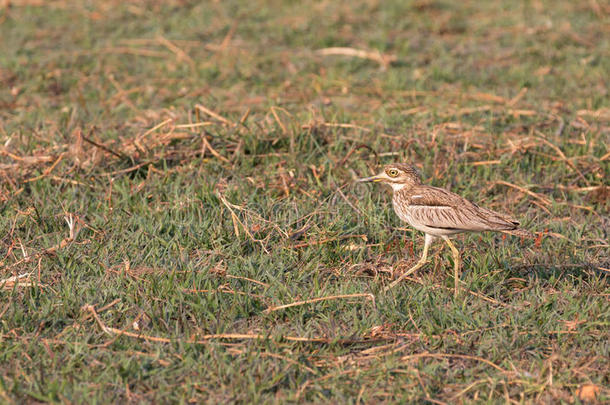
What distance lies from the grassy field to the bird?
0.77ft

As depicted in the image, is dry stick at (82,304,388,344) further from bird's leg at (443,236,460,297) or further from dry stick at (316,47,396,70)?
dry stick at (316,47,396,70)

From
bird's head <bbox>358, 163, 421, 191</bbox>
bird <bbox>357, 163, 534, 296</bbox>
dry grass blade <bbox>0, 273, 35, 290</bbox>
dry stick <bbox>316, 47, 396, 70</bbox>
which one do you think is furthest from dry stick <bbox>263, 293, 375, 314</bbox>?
dry stick <bbox>316, 47, 396, 70</bbox>

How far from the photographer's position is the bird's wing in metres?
4.86

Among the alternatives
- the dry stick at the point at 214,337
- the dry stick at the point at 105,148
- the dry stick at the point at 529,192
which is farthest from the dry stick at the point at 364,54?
the dry stick at the point at 214,337

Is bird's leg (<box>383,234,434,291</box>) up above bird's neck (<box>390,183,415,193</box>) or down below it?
below

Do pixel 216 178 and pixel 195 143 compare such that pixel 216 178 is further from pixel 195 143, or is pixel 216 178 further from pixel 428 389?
pixel 428 389

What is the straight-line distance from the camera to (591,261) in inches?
216

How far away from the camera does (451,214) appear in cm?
492

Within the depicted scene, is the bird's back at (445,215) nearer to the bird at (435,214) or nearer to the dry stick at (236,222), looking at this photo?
the bird at (435,214)

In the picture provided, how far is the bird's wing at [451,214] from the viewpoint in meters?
4.86

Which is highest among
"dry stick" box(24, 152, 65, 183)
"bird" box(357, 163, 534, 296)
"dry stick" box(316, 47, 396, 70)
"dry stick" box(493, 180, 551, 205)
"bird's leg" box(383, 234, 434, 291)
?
"bird" box(357, 163, 534, 296)

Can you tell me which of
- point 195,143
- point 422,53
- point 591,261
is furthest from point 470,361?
point 422,53

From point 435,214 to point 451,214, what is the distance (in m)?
0.09

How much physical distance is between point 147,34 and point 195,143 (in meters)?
3.46
